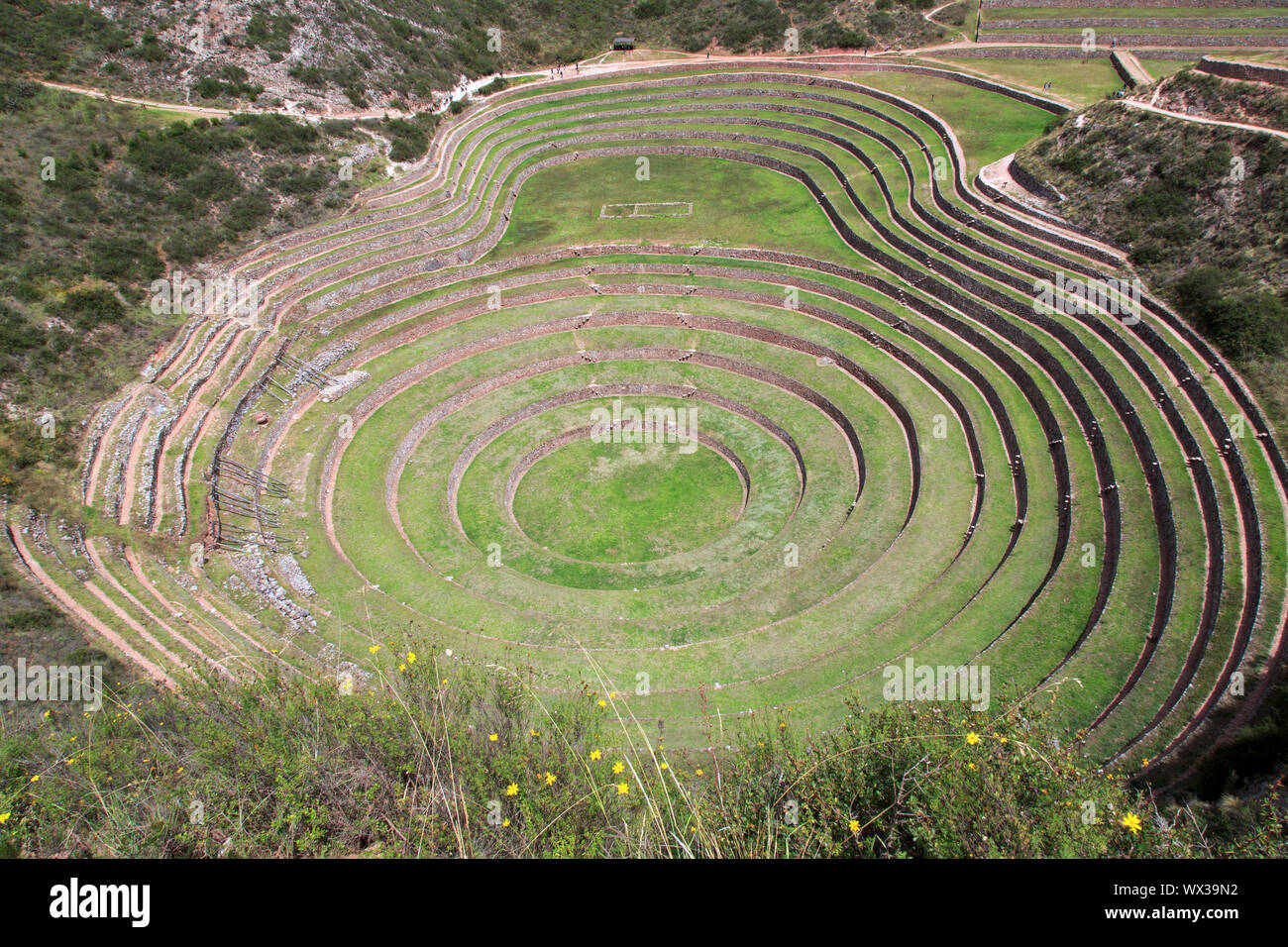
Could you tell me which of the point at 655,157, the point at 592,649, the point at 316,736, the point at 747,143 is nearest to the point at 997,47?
the point at 747,143

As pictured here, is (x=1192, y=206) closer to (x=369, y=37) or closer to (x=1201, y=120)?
(x=1201, y=120)

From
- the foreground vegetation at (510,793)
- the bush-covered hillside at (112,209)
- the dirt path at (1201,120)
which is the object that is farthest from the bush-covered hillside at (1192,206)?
the bush-covered hillside at (112,209)

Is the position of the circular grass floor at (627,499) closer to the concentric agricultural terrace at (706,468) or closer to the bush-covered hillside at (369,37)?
the concentric agricultural terrace at (706,468)

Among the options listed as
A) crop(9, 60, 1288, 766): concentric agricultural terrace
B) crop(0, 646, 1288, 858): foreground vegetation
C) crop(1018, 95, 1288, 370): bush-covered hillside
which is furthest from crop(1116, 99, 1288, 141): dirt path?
crop(0, 646, 1288, 858): foreground vegetation

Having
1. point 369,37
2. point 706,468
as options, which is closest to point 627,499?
point 706,468

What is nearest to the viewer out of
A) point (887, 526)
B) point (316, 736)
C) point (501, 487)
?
point (316, 736)
